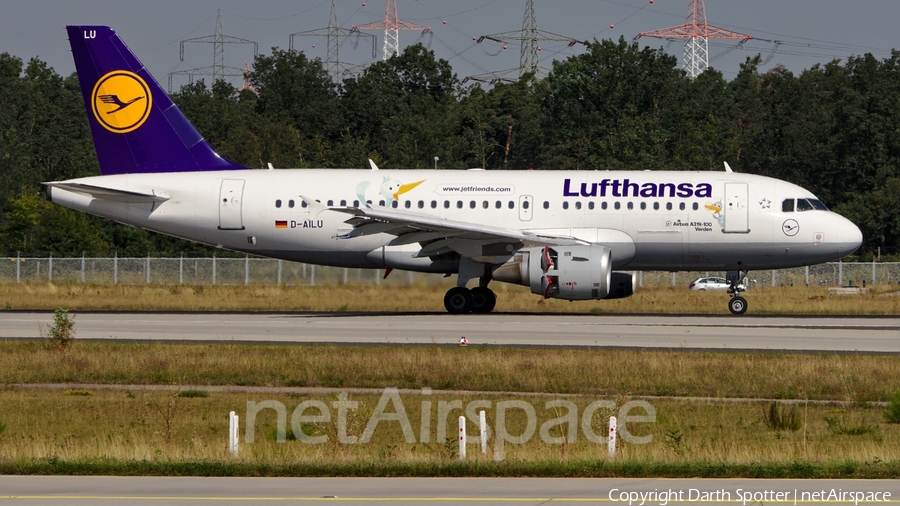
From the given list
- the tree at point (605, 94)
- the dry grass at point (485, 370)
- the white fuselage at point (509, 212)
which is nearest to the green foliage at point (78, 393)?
the dry grass at point (485, 370)

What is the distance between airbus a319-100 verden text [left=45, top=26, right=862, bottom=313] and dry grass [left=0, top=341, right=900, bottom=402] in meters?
9.20

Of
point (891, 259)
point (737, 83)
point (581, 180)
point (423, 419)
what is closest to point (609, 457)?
point (423, 419)

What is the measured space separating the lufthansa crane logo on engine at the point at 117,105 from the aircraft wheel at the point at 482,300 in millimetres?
11018

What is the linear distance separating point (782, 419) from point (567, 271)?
1399cm

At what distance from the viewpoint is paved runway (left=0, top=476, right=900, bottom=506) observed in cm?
1075

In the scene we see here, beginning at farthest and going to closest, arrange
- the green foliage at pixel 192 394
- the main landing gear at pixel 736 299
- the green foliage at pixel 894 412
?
the main landing gear at pixel 736 299 → the green foliage at pixel 192 394 → the green foliage at pixel 894 412

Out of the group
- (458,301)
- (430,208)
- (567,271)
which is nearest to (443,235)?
(430,208)

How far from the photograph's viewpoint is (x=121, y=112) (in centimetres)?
3428

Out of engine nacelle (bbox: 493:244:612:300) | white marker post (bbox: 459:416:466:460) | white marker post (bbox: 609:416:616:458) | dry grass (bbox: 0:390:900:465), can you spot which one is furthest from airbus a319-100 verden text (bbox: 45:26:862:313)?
white marker post (bbox: 459:416:466:460)

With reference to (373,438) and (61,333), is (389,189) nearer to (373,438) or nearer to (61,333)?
(61,333)

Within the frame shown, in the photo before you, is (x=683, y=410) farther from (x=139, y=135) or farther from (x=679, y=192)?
(x=139, y=135)

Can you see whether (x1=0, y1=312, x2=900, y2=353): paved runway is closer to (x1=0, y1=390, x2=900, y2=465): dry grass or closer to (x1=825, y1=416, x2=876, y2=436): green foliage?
(x1=0, y1=390, x2=900, y2=465): dry grass

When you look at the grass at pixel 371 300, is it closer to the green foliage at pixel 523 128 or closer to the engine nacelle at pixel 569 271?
the engine nacelle at pixel 569 271

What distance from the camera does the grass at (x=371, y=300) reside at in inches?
1393
